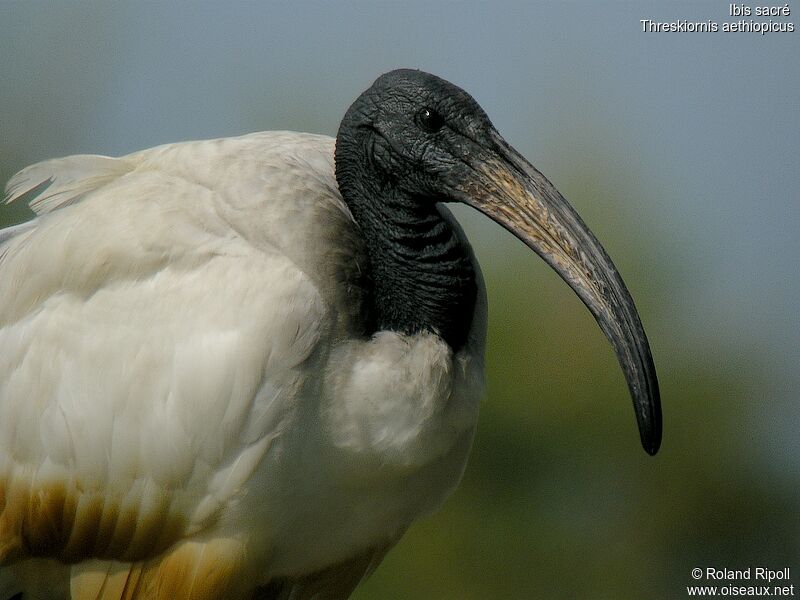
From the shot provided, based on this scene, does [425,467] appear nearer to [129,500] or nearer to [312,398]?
[312,398]

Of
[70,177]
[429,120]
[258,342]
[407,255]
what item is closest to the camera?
[258,342]

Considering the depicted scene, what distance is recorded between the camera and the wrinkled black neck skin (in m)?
3.64

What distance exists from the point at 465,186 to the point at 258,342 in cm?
83

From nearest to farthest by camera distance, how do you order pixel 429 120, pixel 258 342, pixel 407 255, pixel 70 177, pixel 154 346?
pixel 258 342
pixel 154 346
pixel 429 120
pixel 407 255
pixel 70 177

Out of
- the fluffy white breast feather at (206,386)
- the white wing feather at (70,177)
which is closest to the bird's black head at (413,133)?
the fluffy white breast feather at (206,386)

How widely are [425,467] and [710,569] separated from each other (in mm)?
7926

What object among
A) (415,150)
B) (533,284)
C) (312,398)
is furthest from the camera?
(533,284)

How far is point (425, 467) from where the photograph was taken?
3750 mm

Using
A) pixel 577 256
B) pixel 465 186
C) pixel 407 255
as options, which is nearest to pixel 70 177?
pixel 407 255

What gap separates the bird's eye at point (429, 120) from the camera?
3604 mm

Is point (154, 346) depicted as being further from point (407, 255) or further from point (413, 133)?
point (413, 133)

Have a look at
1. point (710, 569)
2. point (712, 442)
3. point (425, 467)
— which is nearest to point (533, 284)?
point (712, 442)

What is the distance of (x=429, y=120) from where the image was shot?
11.8 feet

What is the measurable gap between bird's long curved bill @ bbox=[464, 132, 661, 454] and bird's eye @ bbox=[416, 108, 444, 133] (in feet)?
0.65
